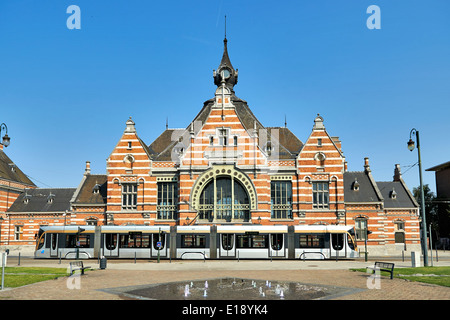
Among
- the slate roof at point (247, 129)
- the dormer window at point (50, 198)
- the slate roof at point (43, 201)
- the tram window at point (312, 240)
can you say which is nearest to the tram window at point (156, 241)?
the slate roof at point (247, 129)

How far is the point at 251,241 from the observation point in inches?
1405

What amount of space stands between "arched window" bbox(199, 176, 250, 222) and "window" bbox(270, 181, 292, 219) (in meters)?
2.80

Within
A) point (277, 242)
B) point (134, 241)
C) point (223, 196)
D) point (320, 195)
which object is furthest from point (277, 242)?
point (134, 241)

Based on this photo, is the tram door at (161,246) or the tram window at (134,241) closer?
the tram door at (161,246)

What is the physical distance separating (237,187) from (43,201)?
26186 millimetres

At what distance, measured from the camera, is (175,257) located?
3588 cm

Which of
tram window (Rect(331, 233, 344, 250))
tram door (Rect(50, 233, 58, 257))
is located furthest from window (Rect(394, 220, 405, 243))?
tram door (Rect(50, 233, 58, 257))

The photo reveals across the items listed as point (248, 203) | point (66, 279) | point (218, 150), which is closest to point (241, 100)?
point (218, 150)

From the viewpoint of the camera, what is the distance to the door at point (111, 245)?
36406 millimetres

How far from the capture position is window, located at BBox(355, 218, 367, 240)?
1754 inches

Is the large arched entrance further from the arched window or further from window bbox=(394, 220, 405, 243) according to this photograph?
window bbox=(394, 220, 405, 243)

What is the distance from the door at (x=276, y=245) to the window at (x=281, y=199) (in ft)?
26.6

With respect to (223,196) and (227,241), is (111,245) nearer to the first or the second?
(227,241)

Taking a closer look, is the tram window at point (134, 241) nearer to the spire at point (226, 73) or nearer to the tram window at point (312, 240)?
the tram window at point (312, 240)
